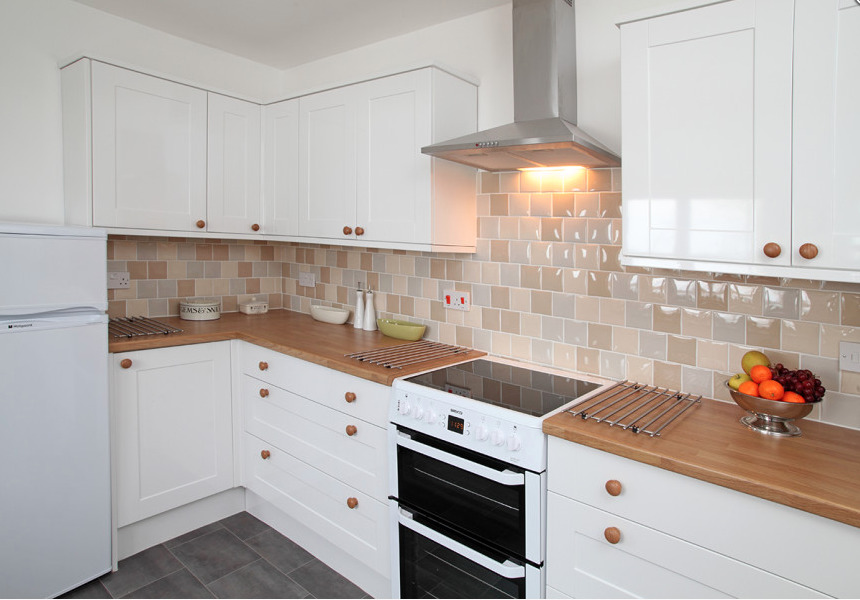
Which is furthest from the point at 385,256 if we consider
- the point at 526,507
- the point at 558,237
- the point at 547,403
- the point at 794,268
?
the point at 794,268

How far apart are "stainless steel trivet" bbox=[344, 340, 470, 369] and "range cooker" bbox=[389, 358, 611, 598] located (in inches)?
7.0

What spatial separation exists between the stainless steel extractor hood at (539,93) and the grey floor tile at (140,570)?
2.19m

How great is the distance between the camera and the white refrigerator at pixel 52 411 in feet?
7.08

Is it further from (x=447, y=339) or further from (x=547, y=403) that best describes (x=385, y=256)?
(x=547, y=403)

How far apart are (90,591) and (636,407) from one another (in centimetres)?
235

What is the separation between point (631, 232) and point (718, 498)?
84 centimetres

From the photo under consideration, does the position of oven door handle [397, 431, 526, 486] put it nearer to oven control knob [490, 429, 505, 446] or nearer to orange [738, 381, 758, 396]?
oven control knob [490, 429, 505, 446]

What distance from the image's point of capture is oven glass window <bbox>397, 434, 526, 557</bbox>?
1787 millimetres

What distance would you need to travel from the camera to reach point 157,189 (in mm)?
2865

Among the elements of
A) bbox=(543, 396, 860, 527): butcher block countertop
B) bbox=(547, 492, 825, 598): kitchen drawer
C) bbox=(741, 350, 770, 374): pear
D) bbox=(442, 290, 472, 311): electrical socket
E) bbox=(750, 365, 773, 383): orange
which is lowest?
bbox=(547, 492, 825, 598): kitchen drawer

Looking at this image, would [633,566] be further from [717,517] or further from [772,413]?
[772,413]

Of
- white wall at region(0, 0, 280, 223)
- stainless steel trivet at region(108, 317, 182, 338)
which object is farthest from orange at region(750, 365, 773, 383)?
white wall at region(0, 0, 280, 223)

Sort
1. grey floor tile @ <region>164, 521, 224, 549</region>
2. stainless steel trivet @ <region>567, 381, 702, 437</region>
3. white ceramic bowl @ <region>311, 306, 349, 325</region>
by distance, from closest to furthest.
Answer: stainless steel trivet @ <region>567, 381, 702, 437</region> → grey floor tile @ <region>164, 521, 224, 549</region> → white ceramic bowl @ <region>311, 306, 349, 325</region>

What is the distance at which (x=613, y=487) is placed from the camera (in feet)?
5.11
